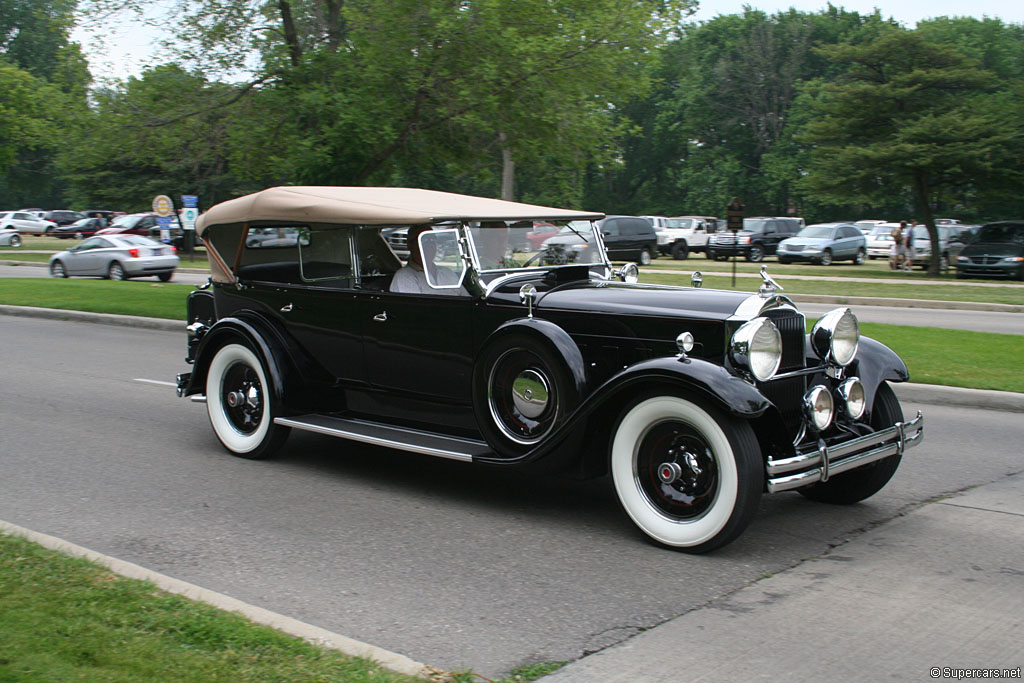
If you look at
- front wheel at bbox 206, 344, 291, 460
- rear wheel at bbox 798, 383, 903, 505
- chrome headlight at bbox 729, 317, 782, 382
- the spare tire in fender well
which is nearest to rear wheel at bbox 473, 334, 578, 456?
the spare tire in fender well

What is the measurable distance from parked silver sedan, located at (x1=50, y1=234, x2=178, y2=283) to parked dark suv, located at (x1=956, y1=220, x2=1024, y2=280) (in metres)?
23.3

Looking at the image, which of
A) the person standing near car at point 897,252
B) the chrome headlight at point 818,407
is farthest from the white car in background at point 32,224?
the chrome headlight at point 818,407

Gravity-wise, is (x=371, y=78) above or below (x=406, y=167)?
above

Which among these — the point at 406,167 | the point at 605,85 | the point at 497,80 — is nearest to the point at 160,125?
the point at 406,167

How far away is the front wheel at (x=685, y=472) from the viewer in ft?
15.3

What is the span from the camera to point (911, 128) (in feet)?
92.4

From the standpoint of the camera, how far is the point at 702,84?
6462 cm

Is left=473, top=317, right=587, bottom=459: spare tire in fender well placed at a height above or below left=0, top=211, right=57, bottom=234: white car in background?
below

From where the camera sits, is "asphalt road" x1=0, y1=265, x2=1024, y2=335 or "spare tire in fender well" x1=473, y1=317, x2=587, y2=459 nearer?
"spare tire in fender well" x1=473, y1=317, x2=587, y2=459

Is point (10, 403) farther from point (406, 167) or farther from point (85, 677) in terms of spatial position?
point (406, 167)

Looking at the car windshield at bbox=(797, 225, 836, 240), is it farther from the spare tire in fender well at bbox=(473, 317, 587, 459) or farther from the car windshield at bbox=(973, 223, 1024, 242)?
the spare tire in fender well at bbox=(473, 317, 587, 459)

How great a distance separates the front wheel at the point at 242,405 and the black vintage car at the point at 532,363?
0.02m

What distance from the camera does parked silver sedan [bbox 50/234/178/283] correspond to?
26969 mm

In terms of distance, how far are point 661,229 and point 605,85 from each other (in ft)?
84.2
